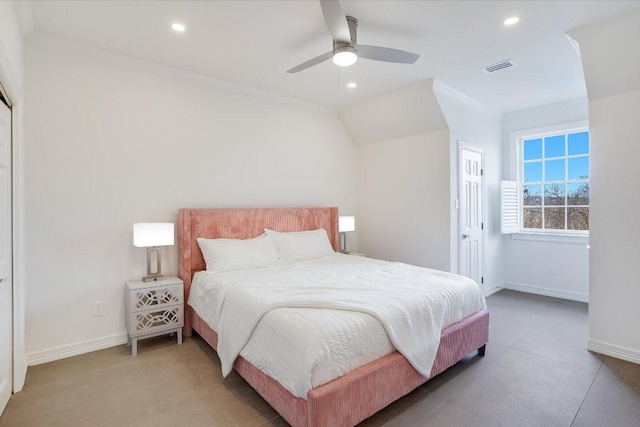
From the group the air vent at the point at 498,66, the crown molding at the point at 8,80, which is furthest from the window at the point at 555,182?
the crown molding at the point at 8,80

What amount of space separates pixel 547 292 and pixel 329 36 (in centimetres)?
476

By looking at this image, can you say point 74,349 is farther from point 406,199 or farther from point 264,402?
point 406,199

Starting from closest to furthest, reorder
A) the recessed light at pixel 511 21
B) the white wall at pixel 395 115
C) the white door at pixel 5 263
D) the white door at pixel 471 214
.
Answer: the white door at pixel 5 263 < the recessed light at pixel 511 21 < the white wall at pixel 395 115 < the white door at pixel 471 214

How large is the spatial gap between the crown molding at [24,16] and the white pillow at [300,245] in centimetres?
278

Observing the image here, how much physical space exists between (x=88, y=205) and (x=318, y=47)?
261 centimetres

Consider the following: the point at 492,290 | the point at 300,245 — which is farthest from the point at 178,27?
the point at 492,290

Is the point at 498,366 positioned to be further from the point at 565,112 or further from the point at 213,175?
the point at 565,112

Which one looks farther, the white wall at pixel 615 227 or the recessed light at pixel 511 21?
the white wall at pixel 615 227

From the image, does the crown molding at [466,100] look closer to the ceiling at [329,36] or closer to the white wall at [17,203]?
the ceiling at [329,36]

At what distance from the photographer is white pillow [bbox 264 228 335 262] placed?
3840 millimetres

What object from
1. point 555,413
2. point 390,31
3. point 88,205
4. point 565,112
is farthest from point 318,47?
point 565,112

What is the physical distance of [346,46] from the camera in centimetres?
239

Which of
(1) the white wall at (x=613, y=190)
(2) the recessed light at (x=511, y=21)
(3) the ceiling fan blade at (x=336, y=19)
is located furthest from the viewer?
(1) the white wall at (x=613, y=190)

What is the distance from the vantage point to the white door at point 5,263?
2098mm
